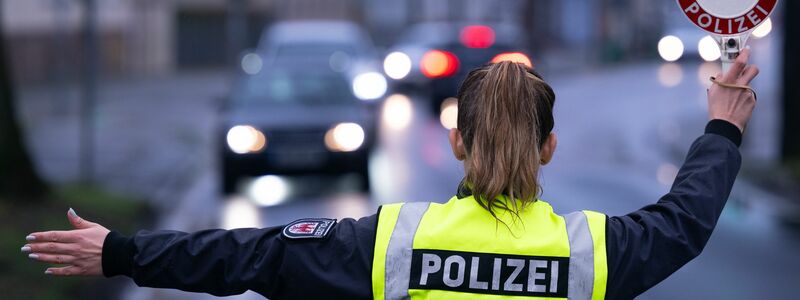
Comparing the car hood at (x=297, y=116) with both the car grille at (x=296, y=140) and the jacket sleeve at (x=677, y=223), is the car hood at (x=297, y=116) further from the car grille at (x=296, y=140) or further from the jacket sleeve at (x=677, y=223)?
the jacket sleeve at (x=677, y=223)

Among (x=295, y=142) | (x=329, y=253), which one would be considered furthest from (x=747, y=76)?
(x=295, y=142)

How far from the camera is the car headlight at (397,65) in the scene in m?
30.2

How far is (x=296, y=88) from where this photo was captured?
15.6 m

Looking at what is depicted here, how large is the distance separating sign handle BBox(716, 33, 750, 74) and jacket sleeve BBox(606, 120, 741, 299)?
19cm

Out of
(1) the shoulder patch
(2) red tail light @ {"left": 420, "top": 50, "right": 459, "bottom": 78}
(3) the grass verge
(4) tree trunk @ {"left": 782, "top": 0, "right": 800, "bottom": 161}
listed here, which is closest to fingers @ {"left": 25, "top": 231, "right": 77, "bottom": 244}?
(1) the shoulder patch

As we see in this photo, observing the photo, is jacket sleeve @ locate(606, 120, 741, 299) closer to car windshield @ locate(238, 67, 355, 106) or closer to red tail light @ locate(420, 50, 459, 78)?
car windshield @ locate(238, 67, 355, 106)

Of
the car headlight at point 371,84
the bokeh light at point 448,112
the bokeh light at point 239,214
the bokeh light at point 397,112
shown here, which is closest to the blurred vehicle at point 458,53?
the bokeh light at point 448,112

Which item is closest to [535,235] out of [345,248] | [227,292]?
[345,248]

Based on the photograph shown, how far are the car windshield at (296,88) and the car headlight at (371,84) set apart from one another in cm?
696

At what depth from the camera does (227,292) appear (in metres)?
3.14

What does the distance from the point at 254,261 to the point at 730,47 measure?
51.0 inches

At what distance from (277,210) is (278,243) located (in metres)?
10.5

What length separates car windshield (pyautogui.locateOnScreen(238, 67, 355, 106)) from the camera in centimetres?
1534

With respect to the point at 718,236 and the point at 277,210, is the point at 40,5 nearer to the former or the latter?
the point at 277,210
